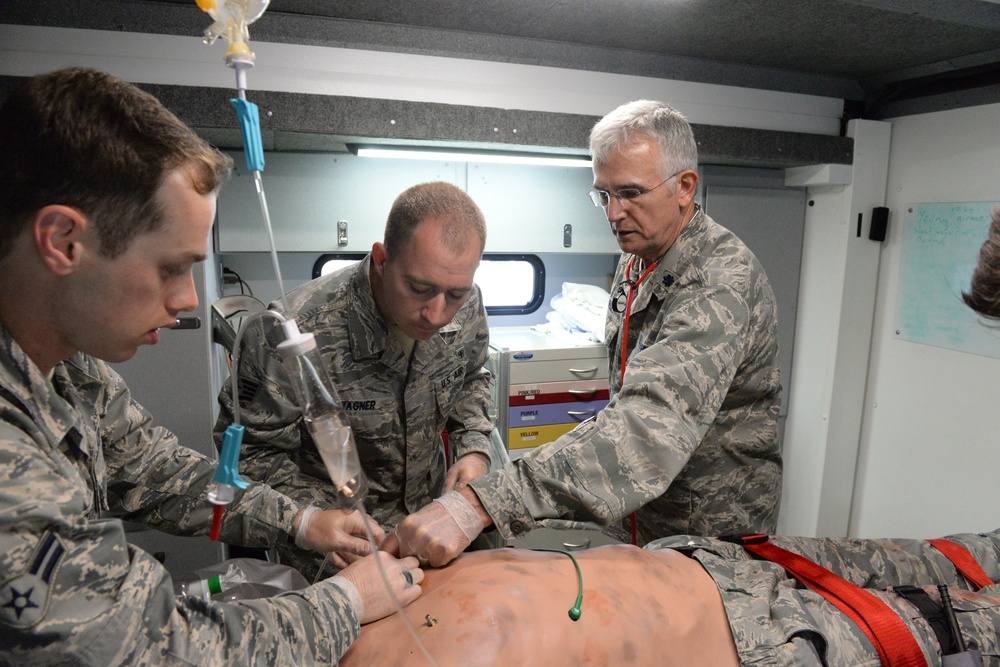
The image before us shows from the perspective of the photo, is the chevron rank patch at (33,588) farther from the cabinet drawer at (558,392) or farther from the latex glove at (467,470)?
the cabinet drawer at (558,392)

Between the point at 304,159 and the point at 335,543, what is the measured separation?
2.09m

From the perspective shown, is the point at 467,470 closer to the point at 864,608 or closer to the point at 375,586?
the point at 375,586

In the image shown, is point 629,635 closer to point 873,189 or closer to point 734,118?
point 734,118

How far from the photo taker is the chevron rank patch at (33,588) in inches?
27.4

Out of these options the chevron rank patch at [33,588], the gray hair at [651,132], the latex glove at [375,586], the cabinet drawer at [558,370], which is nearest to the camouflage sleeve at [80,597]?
the chevron rank patch at [33,588]

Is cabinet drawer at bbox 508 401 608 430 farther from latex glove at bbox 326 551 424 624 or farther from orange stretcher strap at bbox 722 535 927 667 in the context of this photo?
latex glove at bbox 326 551 424 624

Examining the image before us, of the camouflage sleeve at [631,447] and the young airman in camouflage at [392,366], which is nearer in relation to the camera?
the camouflage sleeve at [631,447]

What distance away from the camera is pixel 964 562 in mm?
1640

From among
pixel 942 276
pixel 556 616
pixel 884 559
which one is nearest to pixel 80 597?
pixel 556 616

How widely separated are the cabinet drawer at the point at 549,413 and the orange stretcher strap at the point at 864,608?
1781 mm

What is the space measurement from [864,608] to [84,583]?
1.43 metres

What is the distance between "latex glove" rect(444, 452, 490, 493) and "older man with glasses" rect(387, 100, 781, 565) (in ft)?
1.08

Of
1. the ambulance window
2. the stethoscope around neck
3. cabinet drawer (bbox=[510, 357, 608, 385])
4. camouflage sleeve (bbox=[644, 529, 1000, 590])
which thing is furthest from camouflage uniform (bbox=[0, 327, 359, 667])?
the ambulance window

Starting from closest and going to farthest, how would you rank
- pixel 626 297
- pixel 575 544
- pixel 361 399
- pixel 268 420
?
pixel 268 420
pixel 361 399
pixel 626 297
pixel 575 544
